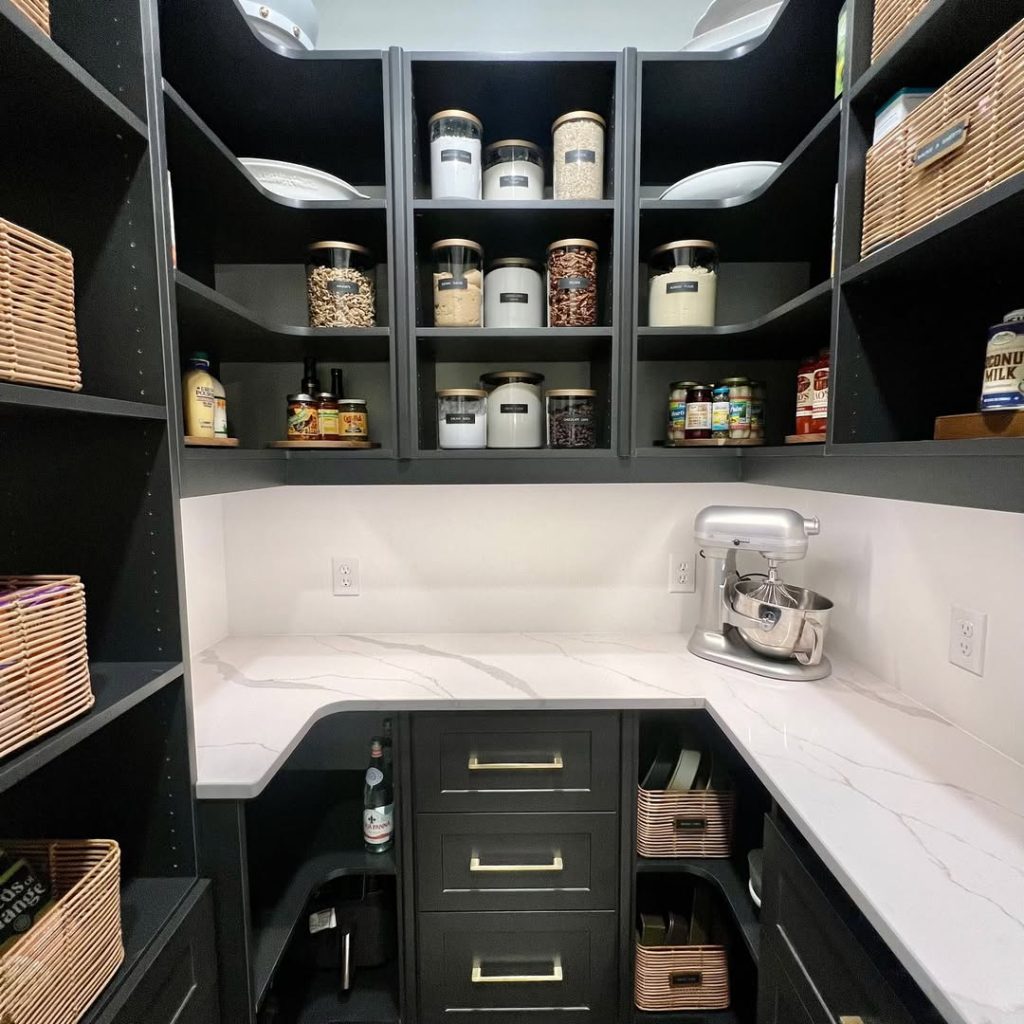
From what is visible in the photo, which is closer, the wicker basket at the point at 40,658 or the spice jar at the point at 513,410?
the wicker basket at the point at 40,658

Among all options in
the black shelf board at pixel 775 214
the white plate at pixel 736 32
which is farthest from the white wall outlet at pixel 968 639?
the white plate at pixel 736 32

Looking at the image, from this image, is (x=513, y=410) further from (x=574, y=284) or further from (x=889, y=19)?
(x=889, y=19)

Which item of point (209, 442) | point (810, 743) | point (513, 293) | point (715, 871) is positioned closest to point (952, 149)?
point (513, 293)

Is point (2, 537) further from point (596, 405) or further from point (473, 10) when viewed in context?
point (473, 10)

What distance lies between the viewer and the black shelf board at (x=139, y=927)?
70 cm

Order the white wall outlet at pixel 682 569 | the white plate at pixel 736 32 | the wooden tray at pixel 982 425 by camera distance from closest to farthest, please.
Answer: the wooden tray at pixel 982 425
the white plate at pixel 736 32
the white wall outlet at pixel 682 569

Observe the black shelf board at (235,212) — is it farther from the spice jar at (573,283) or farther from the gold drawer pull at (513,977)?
the gold drawer pull at (513,977)

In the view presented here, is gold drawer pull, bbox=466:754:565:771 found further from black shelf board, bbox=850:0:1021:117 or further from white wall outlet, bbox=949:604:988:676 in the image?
black shelf board, bbox=850:0:1021:117

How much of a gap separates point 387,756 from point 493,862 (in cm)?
41

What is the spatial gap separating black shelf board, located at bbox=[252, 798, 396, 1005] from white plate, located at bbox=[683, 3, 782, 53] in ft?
6.54

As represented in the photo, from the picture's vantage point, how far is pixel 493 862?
4.23 ft

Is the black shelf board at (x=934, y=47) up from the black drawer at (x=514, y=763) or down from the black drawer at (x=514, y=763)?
up

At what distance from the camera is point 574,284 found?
1291mm

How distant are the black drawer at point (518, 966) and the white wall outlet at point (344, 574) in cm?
86
